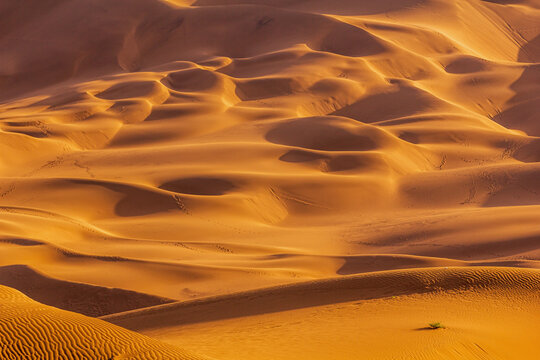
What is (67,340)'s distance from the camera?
17.5 feet

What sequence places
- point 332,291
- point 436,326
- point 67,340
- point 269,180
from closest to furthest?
1. point 67,340
2. point 436,326
3. point 332,291
4. point 269,180

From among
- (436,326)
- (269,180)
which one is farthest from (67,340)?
(269,180)

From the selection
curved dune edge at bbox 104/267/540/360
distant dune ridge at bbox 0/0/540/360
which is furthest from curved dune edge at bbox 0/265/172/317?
curved dune edge at bbox 104/267/540/360

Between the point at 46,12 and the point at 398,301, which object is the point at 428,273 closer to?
the point at 398,301

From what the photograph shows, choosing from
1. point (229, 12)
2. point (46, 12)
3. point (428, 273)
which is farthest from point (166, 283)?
point (46, 12)

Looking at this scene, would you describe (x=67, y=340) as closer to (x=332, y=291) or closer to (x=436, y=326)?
(x=436, y=326)

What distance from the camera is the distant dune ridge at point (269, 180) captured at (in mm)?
7383

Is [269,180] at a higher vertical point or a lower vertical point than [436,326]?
higher

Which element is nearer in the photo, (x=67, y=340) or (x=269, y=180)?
(x=67, y=340)

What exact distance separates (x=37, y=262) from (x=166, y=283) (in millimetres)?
1888

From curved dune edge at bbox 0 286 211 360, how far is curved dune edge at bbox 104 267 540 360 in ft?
3.06

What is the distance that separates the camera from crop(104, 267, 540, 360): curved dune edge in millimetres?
6430

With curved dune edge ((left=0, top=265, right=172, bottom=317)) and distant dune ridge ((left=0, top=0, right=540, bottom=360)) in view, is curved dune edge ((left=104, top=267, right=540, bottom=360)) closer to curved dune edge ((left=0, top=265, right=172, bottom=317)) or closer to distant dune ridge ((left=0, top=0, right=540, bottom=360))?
distant dune ridge ((left=0, top=0, right=540, bottom=360))

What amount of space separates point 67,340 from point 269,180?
1162 centimetres
